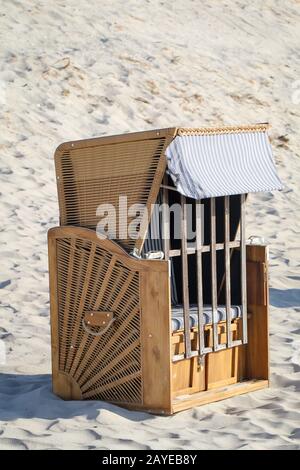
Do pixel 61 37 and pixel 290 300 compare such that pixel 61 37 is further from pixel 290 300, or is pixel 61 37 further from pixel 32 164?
pixel 290 300

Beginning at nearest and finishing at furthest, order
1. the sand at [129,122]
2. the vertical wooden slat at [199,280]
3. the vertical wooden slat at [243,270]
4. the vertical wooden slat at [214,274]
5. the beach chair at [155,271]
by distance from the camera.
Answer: the sand at [129,122]
the beach chair at [155,271]
the vertical wooden slat at [199,280]
the vertical wooden slat at [214,274]
the vertical wooden slat at [243,270]

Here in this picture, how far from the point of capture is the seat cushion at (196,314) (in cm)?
557

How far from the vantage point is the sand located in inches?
206

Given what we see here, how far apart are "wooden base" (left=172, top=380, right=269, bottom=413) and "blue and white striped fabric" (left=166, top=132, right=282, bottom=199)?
1224mm

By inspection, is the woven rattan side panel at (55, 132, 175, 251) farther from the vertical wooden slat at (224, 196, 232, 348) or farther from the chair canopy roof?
the vertical wooden slat at (224, 196, 232, 348)

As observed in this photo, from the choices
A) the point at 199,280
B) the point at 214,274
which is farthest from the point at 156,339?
the point at 214,274

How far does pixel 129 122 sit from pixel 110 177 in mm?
7601

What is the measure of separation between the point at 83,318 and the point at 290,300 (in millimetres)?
3289

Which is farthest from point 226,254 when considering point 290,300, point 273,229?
point 273,229

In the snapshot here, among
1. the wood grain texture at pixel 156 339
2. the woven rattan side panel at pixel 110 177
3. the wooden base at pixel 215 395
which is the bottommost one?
the wooden base at pixel 215 395

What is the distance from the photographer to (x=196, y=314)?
226 inches

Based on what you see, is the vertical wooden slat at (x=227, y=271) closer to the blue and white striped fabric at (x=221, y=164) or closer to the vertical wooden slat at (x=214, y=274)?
the vertical wooden slat at (x=214, y=274)

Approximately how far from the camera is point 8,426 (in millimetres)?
5145

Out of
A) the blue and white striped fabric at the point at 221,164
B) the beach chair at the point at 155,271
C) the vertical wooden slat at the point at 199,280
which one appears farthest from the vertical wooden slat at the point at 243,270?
the vertical wooden slat at the point at 199,280
